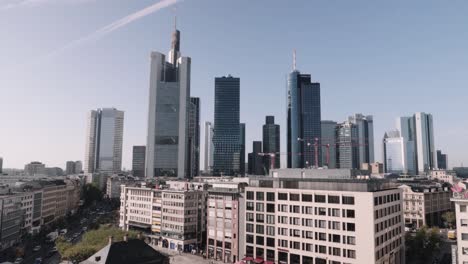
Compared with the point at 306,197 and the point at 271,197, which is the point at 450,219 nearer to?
the point at 306,197

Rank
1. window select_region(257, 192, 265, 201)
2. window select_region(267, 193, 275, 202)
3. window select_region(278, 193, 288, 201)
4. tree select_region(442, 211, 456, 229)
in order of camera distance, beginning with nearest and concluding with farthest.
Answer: window select_region(278, 193, 288, 201) → window select_region(267, 193, 275, 202) → window select_region(257, 192, 265, 201) → tree select_region(442, 211, 456, 229)

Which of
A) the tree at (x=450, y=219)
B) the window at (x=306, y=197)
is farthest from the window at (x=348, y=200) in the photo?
the tree at (x=450, y=219)

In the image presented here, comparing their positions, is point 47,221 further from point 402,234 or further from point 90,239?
point 402,234

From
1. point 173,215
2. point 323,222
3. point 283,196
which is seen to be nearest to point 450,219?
point 323,222

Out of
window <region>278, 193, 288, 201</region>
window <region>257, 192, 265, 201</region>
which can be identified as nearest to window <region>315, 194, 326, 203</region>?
window <region>278, 193, 288, 201</region>

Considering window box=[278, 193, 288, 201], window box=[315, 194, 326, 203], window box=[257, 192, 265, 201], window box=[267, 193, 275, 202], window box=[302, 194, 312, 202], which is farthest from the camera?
window box=[257, 192, 265, 201]

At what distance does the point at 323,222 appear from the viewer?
92.1 metres

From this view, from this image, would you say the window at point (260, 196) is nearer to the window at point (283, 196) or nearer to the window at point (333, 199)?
the window at point (283, 196)

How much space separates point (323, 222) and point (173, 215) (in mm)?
71917

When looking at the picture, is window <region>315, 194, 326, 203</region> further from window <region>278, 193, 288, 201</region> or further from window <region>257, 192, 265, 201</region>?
window <region>257, 192, 265, 201</region>

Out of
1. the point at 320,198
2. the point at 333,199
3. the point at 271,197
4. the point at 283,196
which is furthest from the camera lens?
the point at 271,197

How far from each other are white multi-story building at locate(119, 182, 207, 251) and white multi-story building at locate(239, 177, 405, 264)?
115ft

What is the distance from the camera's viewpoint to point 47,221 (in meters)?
184

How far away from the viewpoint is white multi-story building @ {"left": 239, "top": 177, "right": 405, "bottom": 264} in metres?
85.9
